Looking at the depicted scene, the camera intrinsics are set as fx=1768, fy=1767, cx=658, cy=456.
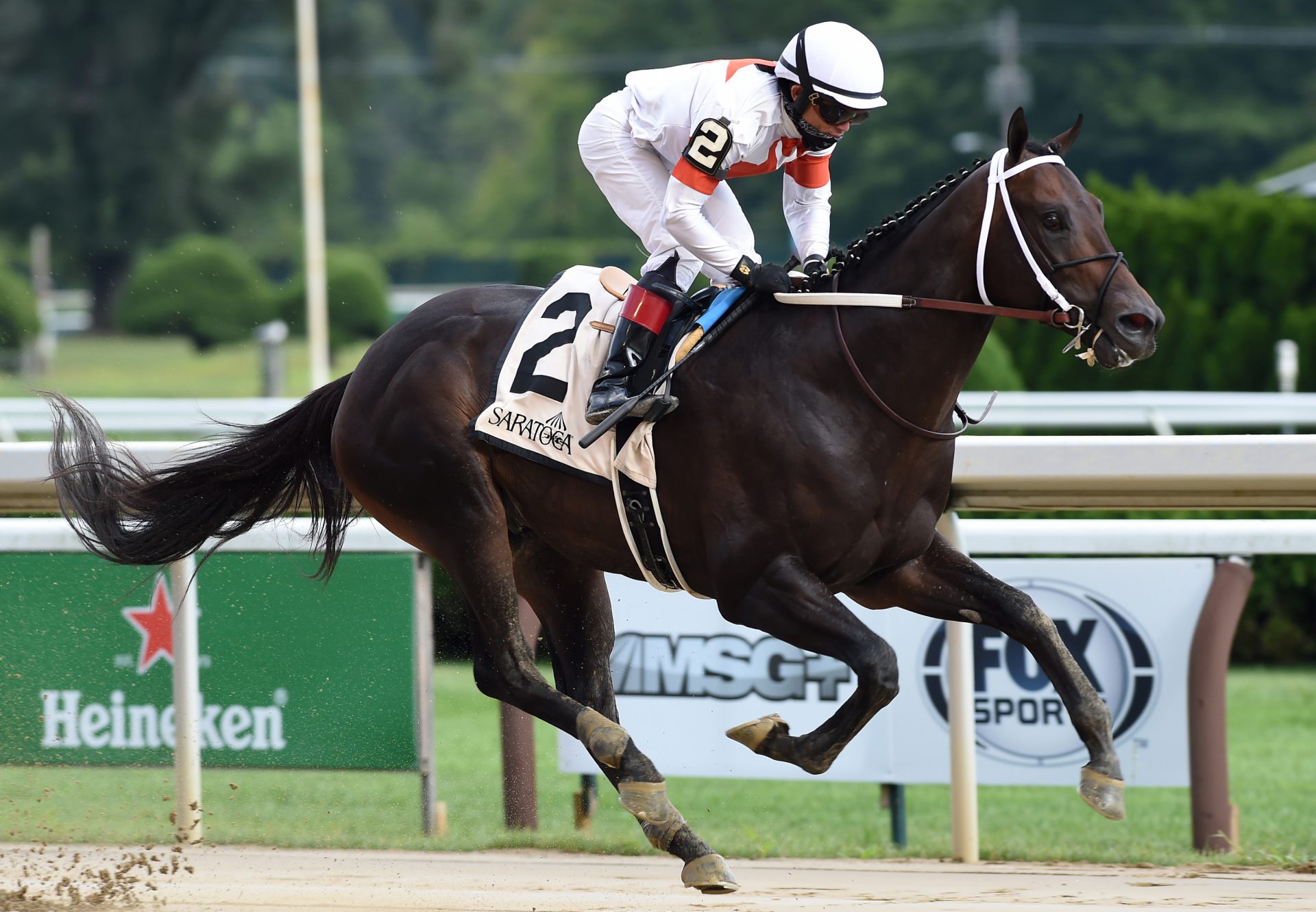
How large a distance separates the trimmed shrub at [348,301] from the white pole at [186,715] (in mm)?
19710

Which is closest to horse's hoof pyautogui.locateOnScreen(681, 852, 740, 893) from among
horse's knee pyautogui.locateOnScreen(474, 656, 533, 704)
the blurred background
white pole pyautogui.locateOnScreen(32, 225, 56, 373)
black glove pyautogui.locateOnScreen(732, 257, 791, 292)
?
horse's knee pyautogui.locateOnScreen(474, 656, 533, 704)

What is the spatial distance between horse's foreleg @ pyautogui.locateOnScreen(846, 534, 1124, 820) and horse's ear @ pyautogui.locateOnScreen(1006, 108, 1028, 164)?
2.92 ft

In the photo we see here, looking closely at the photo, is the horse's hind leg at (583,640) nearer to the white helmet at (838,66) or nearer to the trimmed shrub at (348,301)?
the white helmet at (838,66)

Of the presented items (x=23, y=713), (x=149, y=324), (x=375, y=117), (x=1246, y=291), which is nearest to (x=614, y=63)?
(x=375, y=117)

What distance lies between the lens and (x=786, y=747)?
3.85m

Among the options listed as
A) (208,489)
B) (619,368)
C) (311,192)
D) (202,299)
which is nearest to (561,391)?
(619,368)

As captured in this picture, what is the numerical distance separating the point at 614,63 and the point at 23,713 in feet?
144

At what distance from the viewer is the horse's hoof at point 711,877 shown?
12.4ft

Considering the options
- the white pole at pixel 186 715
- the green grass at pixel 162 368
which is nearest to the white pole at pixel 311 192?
the green grass at pixel 162 368

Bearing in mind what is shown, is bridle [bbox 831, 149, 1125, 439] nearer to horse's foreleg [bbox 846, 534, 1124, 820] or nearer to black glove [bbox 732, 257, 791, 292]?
black glove [bbox 732, 257, 791, 292]

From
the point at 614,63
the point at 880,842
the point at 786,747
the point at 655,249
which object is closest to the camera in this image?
the point at 786,747

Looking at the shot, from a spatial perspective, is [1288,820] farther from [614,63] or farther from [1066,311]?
[614,63]

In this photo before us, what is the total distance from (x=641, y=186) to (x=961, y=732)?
5.45 ft

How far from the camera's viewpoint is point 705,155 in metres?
3.85
